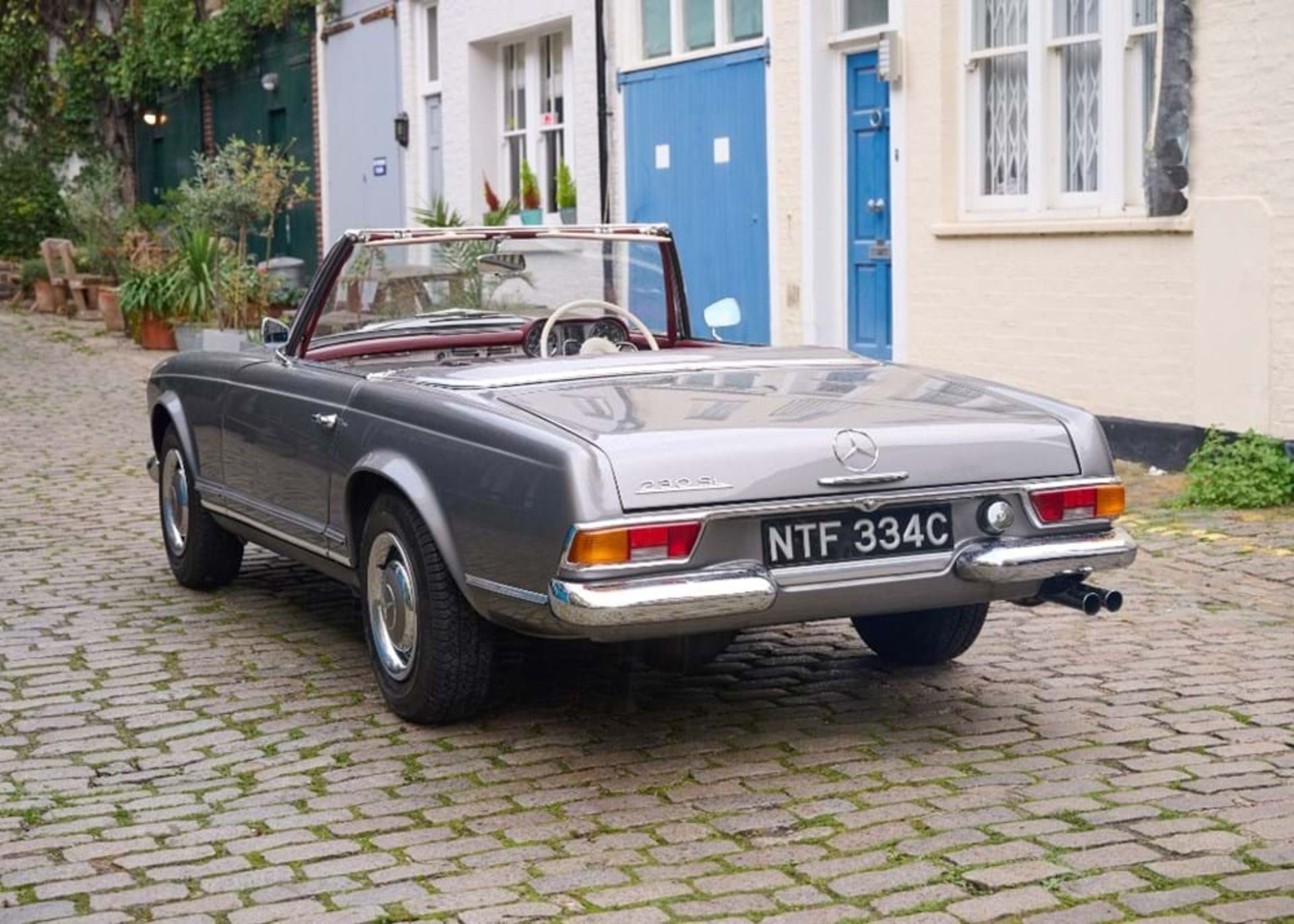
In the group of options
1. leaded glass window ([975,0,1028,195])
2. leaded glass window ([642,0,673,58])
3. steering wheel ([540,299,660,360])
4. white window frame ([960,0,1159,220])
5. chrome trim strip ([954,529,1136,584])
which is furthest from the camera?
leaded glass window ([642,0,673,58])

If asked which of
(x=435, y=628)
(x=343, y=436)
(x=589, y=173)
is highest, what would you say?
(x=589, y=173)

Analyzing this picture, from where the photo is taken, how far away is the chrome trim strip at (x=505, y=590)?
4906 mm

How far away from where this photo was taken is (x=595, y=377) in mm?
5664

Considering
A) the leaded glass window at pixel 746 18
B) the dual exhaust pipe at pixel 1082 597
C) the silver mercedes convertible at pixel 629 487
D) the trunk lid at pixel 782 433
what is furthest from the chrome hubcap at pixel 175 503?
the leaded glass window at pixel 746 18

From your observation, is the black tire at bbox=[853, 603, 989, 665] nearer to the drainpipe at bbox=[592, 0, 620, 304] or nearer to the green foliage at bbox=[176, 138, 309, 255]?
the drainpipe at bbox=[592, 0, 620, 304]

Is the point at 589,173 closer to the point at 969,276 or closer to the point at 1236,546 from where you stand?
the point at 969,276

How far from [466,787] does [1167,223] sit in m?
6.34

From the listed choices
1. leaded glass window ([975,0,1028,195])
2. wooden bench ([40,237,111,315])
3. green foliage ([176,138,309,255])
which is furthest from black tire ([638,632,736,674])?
wooden bench ([40,237,111,315])

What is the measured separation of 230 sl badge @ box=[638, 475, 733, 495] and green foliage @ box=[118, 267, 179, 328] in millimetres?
15948

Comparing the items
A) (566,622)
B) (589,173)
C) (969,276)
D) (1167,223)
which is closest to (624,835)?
(566,622)

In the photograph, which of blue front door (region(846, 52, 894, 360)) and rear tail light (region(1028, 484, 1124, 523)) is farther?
blue front door (region(846, 52, 894, 360))

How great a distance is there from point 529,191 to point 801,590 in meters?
13.6

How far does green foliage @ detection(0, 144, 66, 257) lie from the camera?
3016 cm

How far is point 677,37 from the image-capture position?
1541cm
